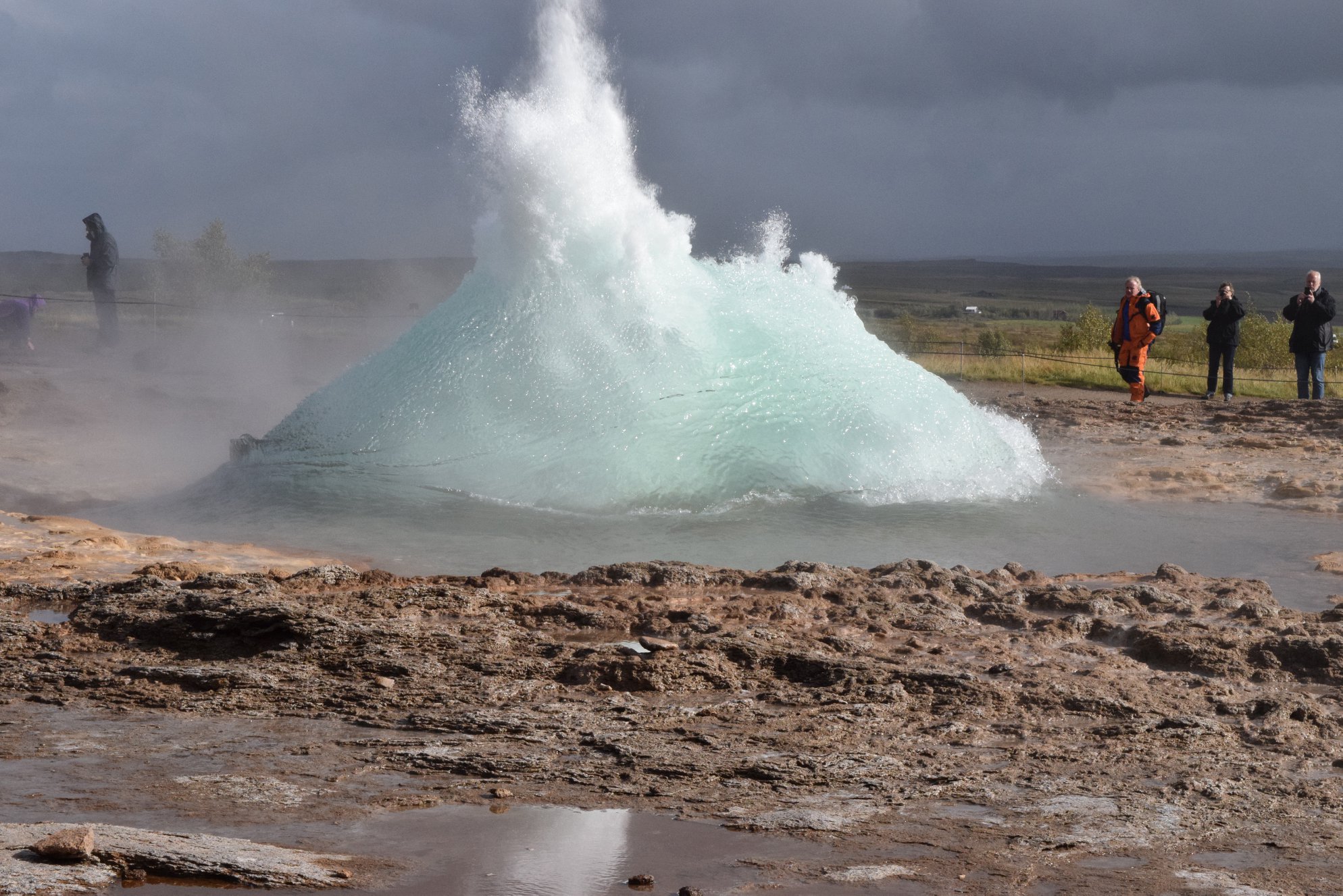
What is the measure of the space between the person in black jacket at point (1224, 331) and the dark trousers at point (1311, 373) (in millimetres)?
606

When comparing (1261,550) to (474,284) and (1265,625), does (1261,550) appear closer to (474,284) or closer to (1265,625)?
(1265,625)

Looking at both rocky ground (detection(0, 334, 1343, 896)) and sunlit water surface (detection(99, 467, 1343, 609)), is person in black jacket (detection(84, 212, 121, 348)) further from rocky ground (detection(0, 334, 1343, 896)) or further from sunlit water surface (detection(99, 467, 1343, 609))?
rocky ground (detection(0, 334, 1343, 896))

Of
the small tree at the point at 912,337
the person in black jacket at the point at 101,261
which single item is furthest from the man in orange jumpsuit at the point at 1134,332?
the small tree at the point at 912,337

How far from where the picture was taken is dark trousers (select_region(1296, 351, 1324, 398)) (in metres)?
12.4

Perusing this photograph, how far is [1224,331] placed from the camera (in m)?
12.7

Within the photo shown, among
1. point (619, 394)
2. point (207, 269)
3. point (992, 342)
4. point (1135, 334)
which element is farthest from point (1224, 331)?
point (207, 269)

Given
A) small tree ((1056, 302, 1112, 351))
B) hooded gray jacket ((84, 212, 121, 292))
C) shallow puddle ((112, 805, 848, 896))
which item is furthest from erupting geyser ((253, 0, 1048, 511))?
small tree ((1056, 302, 1112, 351))

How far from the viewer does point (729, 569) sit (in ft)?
→ 18.5

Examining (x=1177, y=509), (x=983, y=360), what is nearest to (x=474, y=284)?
(x=1177, y=509)

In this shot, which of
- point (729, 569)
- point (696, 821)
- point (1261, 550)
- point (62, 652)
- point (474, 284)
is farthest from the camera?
point (474, 284)

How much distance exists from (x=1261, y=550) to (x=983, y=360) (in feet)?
39.3

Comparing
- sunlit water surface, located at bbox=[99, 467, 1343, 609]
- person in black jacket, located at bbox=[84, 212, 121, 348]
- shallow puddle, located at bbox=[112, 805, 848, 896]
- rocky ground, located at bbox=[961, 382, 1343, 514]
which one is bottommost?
shallow puddle, located at bbox=[112, 805, 848, 896]

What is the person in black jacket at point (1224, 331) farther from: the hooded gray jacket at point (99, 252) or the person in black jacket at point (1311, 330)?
the hooded gray jacket at point (99, 252)

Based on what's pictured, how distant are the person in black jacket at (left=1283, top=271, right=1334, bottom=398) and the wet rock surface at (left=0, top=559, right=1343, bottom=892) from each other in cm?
722
